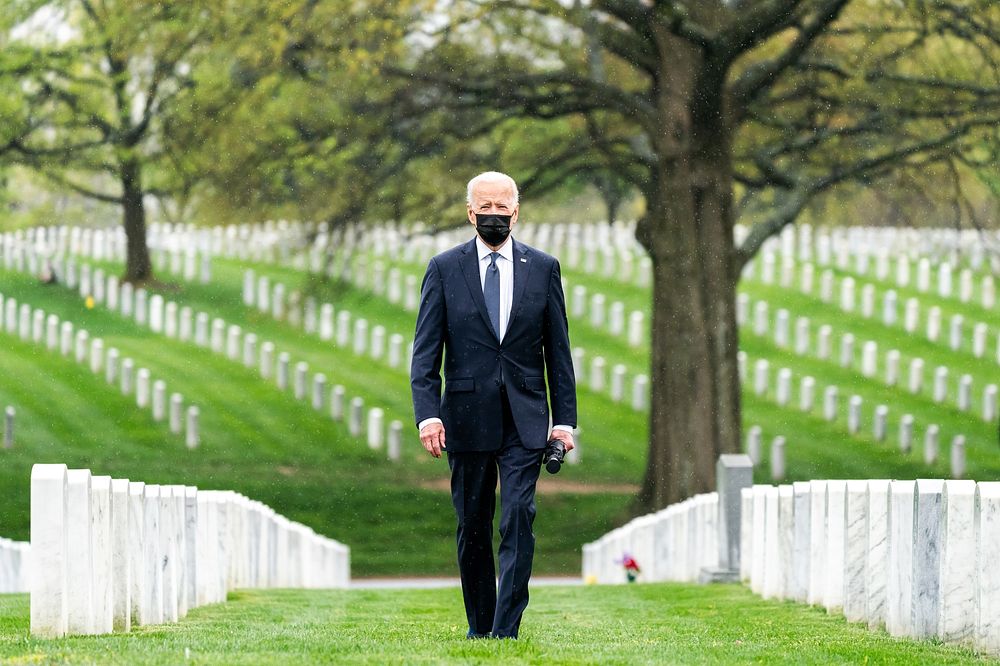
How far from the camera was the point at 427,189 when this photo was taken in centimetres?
2266

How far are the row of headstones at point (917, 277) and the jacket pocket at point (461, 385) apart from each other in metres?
→ 28.4

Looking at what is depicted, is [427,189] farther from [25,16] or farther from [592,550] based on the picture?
[25,16]

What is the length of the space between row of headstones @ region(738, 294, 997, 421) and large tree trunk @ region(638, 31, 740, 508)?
752cm

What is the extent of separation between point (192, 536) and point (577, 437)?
693 inches

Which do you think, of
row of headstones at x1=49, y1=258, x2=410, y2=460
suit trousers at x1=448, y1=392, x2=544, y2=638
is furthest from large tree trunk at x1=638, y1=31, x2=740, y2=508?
suit trousers at x1=448, y1=392, x2=544, y2=638

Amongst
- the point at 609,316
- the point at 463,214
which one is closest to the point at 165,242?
the point at 609,316

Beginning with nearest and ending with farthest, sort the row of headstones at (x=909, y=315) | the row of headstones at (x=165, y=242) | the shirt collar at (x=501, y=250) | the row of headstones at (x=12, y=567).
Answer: the shirt collar at (x=501, y=250) → the row of headstones at (x=12, y=567) → the row of headstones at (x=909, y=315) → the row of headstones at (x=165, y=242)

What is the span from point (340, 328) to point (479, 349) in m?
25.6

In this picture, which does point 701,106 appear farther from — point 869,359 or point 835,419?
point 869,359

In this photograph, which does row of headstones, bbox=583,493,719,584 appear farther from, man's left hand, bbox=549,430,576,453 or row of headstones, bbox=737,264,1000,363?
row of headstones, bbox=737,264,1000,363

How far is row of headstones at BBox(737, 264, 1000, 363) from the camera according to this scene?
32094 millimetres

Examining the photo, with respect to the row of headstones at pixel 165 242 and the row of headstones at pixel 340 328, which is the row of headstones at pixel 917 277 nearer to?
the row of headstones at pixel 340 328

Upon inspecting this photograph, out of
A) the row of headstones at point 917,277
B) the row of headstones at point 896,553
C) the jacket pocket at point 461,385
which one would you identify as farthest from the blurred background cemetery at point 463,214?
the jacket pocket at point 461,385

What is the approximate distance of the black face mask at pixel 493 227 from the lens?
720 cm
